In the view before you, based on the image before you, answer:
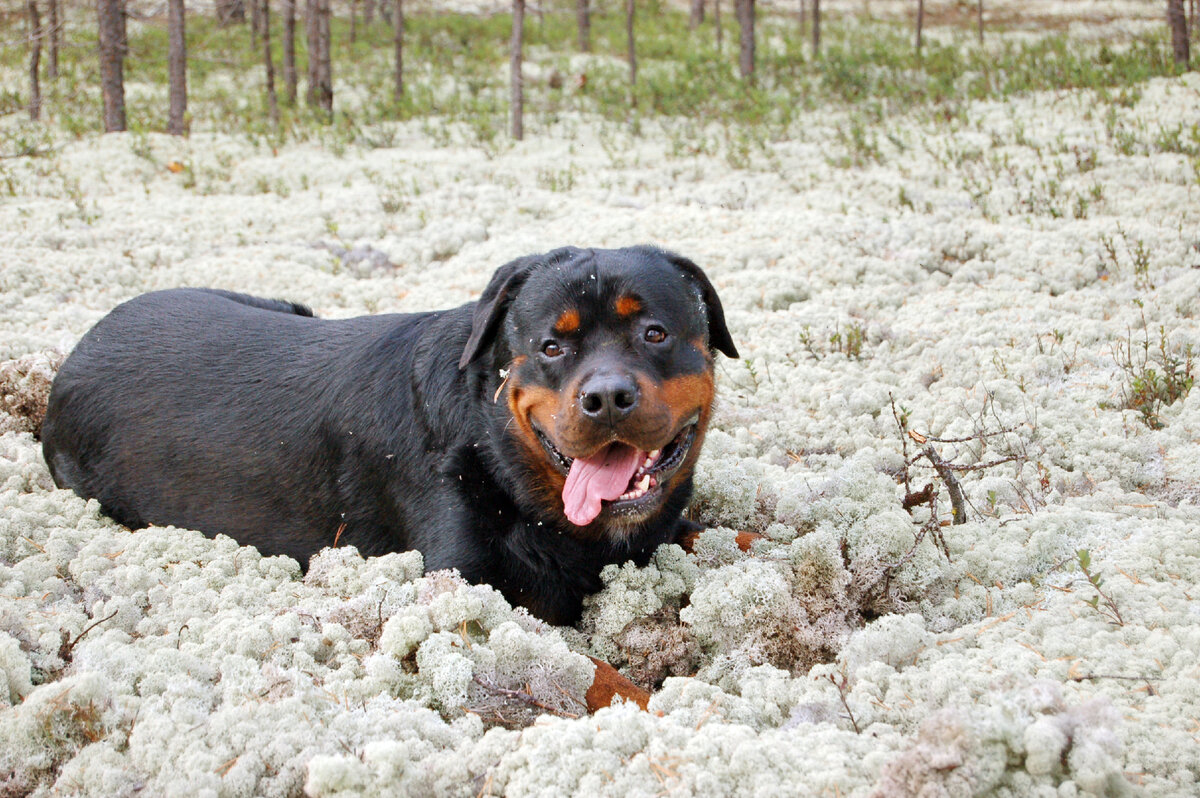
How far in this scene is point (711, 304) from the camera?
3.67m

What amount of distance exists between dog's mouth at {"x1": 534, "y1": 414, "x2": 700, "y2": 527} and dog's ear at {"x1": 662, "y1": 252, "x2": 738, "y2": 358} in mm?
703

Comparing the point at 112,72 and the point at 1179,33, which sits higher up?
the point at 1179,33

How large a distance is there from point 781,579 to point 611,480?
0.67 meters

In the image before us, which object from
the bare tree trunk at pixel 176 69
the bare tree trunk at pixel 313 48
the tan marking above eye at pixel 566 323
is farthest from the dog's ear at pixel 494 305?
the bare tree trunk at pixel 313 48

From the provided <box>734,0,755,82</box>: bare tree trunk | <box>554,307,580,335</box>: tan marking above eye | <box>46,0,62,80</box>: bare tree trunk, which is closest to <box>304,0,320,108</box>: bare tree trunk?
<box>46,0,62,80</box>: bare tree trunk

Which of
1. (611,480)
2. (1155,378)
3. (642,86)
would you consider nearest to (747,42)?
(642,86)

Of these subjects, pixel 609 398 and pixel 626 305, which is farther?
pixel 626 305

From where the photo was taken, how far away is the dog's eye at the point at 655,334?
3.22 metres

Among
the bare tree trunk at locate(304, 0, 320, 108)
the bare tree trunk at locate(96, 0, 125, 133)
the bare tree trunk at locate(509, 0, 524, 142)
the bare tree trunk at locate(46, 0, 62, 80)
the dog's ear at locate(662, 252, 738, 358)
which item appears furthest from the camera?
the bare tree trunk at locate(46, 0, 62, 80)

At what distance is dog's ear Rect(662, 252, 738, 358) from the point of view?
358 centimetres

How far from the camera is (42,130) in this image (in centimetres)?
1234

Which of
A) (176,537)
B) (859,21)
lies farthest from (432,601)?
(859,21)

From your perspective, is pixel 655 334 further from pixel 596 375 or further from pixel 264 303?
pixel 264 303

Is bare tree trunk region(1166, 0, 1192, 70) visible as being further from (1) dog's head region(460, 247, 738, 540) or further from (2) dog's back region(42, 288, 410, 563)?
(2) dog's back region(42, 288, 410, 563)
